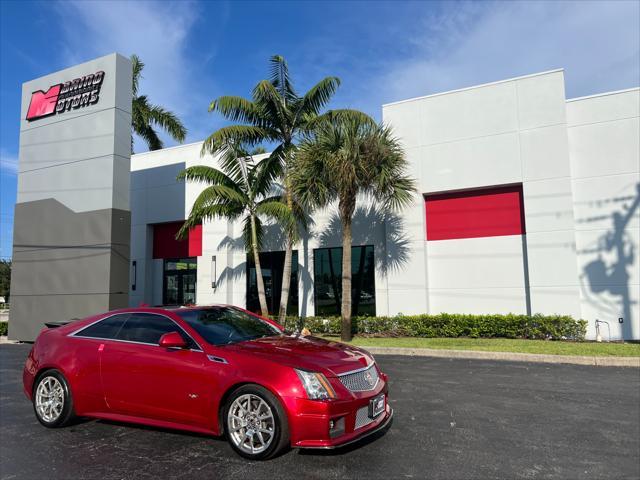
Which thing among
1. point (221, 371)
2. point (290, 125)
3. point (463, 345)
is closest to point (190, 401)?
point (221, 371)

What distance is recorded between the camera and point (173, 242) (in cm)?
2238

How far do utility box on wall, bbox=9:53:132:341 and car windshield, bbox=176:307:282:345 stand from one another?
37.1ft

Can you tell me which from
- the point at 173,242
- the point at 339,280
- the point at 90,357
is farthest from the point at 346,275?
the point at 173,242

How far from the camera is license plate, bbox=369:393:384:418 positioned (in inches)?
181

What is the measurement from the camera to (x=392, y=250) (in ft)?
56.5

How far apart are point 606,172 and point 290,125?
1030cm

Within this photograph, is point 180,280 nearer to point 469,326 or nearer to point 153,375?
point 469,326

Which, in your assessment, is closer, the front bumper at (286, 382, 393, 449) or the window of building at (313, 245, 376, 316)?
the front bumper at (286, 382, 393, 449)

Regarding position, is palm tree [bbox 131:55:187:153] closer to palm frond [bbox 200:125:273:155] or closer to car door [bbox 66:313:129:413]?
palm frond [bbox 200:125:273:155]

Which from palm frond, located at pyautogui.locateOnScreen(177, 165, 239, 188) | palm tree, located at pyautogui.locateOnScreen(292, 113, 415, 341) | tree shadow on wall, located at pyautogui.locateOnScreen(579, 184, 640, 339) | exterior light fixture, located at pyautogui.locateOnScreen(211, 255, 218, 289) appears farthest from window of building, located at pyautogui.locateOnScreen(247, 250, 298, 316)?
tree shadow on wall, located at pyautogui.locateOnScreen(579, 184, 640, 339)

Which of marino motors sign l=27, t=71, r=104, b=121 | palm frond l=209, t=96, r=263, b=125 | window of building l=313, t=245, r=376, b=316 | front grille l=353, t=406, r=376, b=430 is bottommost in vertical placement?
front grille l=353, t=406, r=376, b=430

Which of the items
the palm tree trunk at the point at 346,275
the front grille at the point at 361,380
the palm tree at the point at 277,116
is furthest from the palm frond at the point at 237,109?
the front grille at the point at 361,380

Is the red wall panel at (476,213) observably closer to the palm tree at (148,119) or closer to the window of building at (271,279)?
the window of building at (271,279)

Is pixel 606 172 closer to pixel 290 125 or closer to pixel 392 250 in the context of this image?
pixel 392 250
